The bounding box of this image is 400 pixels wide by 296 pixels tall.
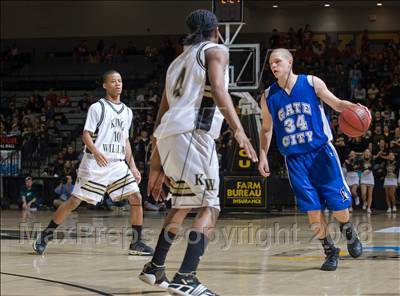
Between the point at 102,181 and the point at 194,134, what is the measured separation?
371cm

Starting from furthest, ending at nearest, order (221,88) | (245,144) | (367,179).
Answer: (367,179), (221,88), (245,144)

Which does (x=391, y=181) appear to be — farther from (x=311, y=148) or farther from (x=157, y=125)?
(x=157, y=125)

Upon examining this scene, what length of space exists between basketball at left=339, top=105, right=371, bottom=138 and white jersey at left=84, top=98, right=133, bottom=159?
2.77m

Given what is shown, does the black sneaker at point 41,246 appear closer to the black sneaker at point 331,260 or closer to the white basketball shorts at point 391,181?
the black sneaker at point 331,260

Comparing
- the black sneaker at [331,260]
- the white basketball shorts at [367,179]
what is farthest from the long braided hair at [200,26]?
the white basketball shorts at [367,179]

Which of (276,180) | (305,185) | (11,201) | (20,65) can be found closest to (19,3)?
(20,65)

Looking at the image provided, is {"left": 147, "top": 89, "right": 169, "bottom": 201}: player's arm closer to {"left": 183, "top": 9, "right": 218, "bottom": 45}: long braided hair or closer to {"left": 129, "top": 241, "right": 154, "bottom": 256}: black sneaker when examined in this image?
{"left": 183, "top": 9, "right": 218, "bottom": 45}: long braided hair

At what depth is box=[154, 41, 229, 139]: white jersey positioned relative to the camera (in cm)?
571

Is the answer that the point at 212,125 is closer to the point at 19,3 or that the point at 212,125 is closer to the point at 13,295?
the point at 13,295

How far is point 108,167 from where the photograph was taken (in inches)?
366

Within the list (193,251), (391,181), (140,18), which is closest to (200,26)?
(193,251)

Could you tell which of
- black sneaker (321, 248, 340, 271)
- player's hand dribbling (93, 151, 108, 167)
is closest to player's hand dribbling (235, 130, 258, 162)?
black sneaker (321, 248, 340, 271)

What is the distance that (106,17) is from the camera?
33750mm

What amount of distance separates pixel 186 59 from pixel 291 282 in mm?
2256
